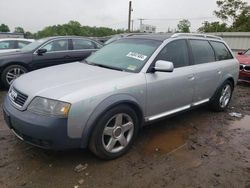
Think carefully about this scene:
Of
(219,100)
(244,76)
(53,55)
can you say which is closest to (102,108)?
(219,100)

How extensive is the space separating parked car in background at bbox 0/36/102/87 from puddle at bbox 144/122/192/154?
441 cm

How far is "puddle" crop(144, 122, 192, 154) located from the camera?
3883 millimetres

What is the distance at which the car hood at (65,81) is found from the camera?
9.98 feet

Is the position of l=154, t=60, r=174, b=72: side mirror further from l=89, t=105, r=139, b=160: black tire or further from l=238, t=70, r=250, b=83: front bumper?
l=238, t=70, r=250, b=83: front bumper

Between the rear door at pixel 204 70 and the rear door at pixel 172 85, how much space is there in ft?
0.66

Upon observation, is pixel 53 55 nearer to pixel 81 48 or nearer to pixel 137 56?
pixel 81 48

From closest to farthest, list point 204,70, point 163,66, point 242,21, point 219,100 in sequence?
1. point 163,66
2. point 204,70
3. point 219,100
4. point 242,21

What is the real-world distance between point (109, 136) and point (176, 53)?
1881 mm

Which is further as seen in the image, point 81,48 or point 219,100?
point 81,48

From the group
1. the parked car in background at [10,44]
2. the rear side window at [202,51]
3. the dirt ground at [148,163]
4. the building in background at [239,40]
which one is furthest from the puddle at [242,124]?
the building in background at [239,40]

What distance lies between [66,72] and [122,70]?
80 centimetres

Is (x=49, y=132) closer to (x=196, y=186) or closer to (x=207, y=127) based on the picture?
(x=196, y=186)

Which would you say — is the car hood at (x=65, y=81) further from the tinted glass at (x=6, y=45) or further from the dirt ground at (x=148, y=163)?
the tinted glass at (x=6, y=45)

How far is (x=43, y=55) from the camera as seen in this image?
301 inches
